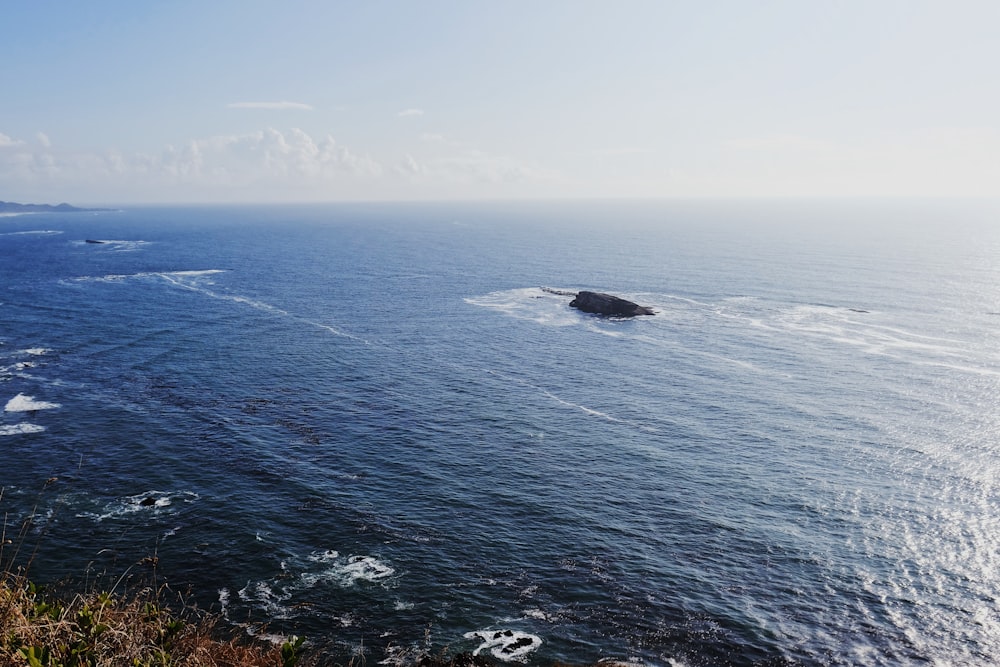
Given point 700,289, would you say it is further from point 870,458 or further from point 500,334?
point 870,458

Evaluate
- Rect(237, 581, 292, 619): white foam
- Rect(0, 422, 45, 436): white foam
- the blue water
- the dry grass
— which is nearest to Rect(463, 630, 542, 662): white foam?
the blue water

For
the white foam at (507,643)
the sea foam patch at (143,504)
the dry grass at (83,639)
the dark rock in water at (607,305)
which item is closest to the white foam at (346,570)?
the white foam at (507,643)

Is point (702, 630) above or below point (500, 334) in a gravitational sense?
below

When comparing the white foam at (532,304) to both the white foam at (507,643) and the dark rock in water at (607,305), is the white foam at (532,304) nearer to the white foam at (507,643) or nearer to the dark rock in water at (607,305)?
the dark rock in water at (607,305)

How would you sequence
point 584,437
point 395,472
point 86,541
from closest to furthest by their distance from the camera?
point 86,541 < point 395,472 < point 584,437

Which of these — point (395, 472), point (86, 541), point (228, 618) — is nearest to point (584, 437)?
point (395, 472)
